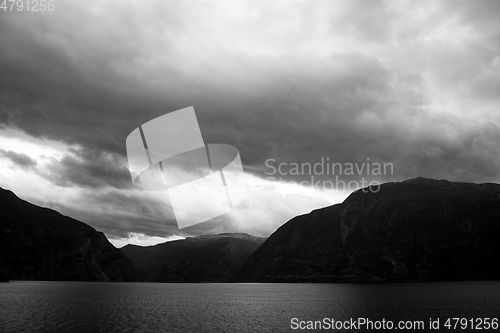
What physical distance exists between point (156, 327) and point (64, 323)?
18930 millimetres

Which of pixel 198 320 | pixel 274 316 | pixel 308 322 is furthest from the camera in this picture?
pixel 274 316

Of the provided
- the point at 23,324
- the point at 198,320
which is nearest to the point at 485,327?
the point at 198,320

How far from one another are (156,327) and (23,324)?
2487 cm

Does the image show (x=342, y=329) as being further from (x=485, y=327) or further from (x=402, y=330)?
(x=485, y=327)

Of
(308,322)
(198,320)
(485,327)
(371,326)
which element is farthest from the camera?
(198,320)

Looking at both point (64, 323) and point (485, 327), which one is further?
point (64, 323)

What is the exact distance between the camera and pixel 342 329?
69625 millimetres

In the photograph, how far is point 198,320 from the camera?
281ft

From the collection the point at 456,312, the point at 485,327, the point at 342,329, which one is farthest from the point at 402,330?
the point at 456,312

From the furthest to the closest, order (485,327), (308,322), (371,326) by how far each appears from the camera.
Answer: (308,322), (371,326), (485,327)

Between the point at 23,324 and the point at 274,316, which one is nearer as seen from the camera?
the point at 23,324

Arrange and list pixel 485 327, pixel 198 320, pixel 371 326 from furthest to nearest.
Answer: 1. pixel 198 320
2. pixel 371 326
3. pixel 485 327

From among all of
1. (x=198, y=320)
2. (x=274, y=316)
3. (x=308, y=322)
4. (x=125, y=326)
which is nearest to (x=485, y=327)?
(x=308, y=322)

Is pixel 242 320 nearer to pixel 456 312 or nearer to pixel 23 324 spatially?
pixel 23 324
